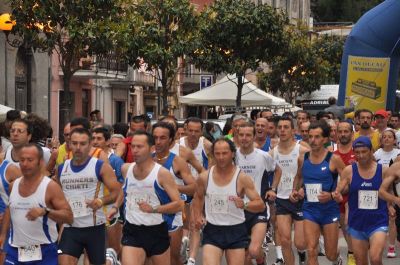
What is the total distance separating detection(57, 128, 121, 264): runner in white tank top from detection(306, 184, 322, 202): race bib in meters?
2.92

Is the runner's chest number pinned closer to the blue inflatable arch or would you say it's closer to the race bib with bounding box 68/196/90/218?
the race bib with bounding box 68/196/90/218

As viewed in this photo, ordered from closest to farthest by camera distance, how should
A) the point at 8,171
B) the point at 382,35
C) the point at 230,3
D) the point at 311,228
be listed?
1. the point at 8,171
2. the point at 311,228
3. the point at 382,35
4. the point at 230,3

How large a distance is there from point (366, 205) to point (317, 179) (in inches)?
46.5

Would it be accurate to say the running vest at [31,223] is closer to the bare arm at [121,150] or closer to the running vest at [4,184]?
the running vest at [4,184]

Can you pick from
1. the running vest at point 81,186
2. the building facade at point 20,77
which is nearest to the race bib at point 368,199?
the running vest at point 81,186

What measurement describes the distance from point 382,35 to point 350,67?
1213mm

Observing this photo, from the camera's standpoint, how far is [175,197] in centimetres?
1016

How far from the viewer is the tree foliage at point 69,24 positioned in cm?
2325

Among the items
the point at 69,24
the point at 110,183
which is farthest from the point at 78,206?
the point at 69,24

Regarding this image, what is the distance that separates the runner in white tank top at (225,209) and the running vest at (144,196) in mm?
483

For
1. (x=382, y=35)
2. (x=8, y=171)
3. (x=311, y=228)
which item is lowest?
(x=311, y=228)

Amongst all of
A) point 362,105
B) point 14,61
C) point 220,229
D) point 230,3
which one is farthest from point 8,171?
point 230,3

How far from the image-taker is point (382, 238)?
444 inches

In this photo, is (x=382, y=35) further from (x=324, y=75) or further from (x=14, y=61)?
(x=324, y=75)
